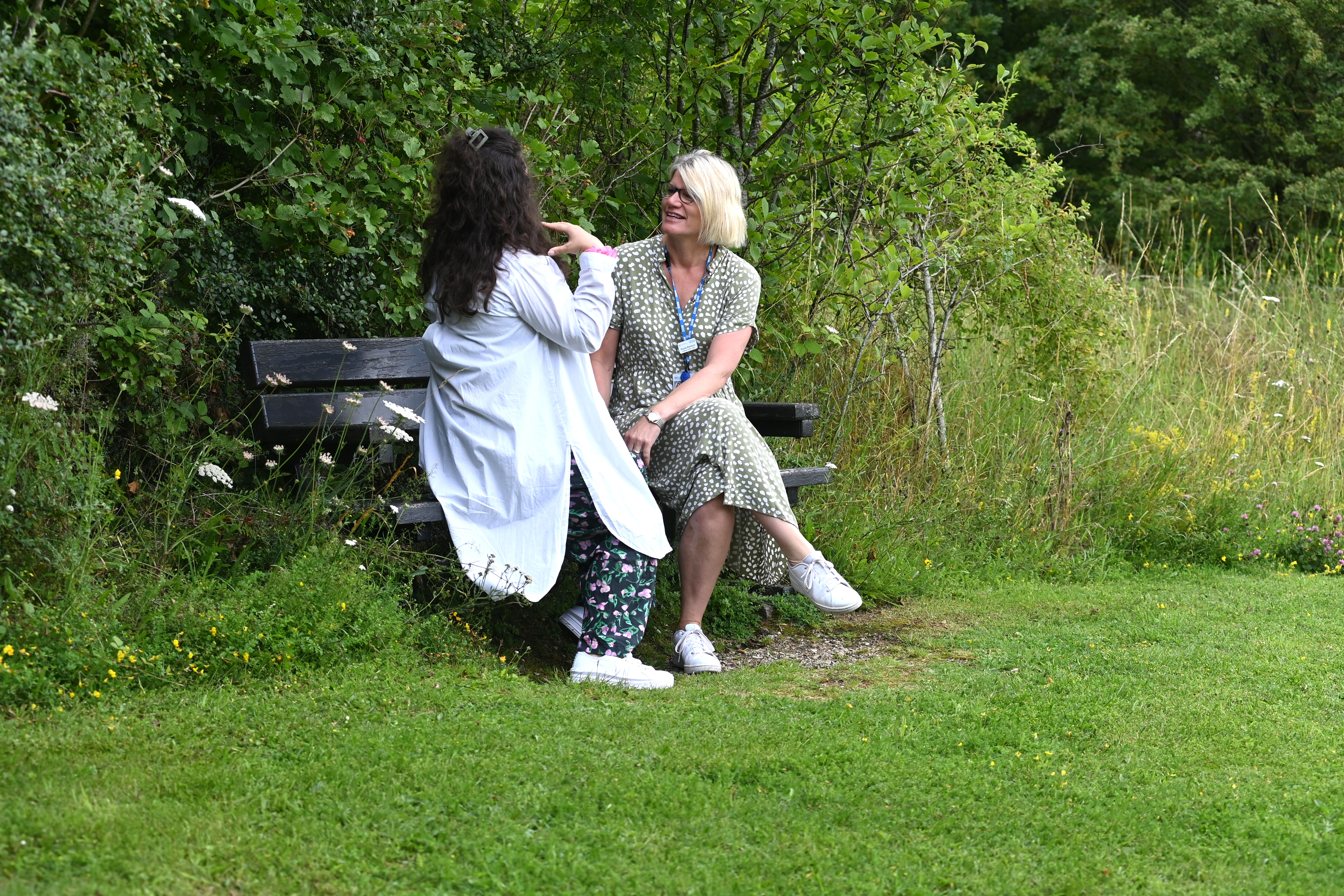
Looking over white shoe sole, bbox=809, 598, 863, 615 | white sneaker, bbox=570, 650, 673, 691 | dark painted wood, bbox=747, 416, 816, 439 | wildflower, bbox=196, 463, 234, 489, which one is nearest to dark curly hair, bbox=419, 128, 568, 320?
wildflower, bbox=196, 463, 234, 489

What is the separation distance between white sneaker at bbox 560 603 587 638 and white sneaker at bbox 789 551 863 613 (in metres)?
0.73

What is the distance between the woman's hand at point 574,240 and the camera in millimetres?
4156

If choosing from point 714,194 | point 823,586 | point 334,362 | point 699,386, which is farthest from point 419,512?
point 714,194

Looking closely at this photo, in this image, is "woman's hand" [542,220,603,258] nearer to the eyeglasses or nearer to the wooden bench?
the eyeglasses

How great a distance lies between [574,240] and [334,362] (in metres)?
0.89

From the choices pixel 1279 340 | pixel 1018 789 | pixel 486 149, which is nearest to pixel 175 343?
pixel 486 149

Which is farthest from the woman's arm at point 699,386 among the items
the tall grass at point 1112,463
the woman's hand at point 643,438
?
the tall grass at point 1112,463

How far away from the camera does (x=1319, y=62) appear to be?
14.6 m

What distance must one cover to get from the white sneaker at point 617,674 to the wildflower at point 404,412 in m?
0.89

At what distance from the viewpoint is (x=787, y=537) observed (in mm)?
4289

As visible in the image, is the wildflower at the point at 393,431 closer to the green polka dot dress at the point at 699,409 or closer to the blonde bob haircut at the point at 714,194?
the green polka dot dress at the point at 699,409

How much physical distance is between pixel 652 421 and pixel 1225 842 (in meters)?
2.18

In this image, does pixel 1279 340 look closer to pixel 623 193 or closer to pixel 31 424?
pixel 623 193

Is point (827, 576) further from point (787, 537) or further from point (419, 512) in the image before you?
point (419, 512)
